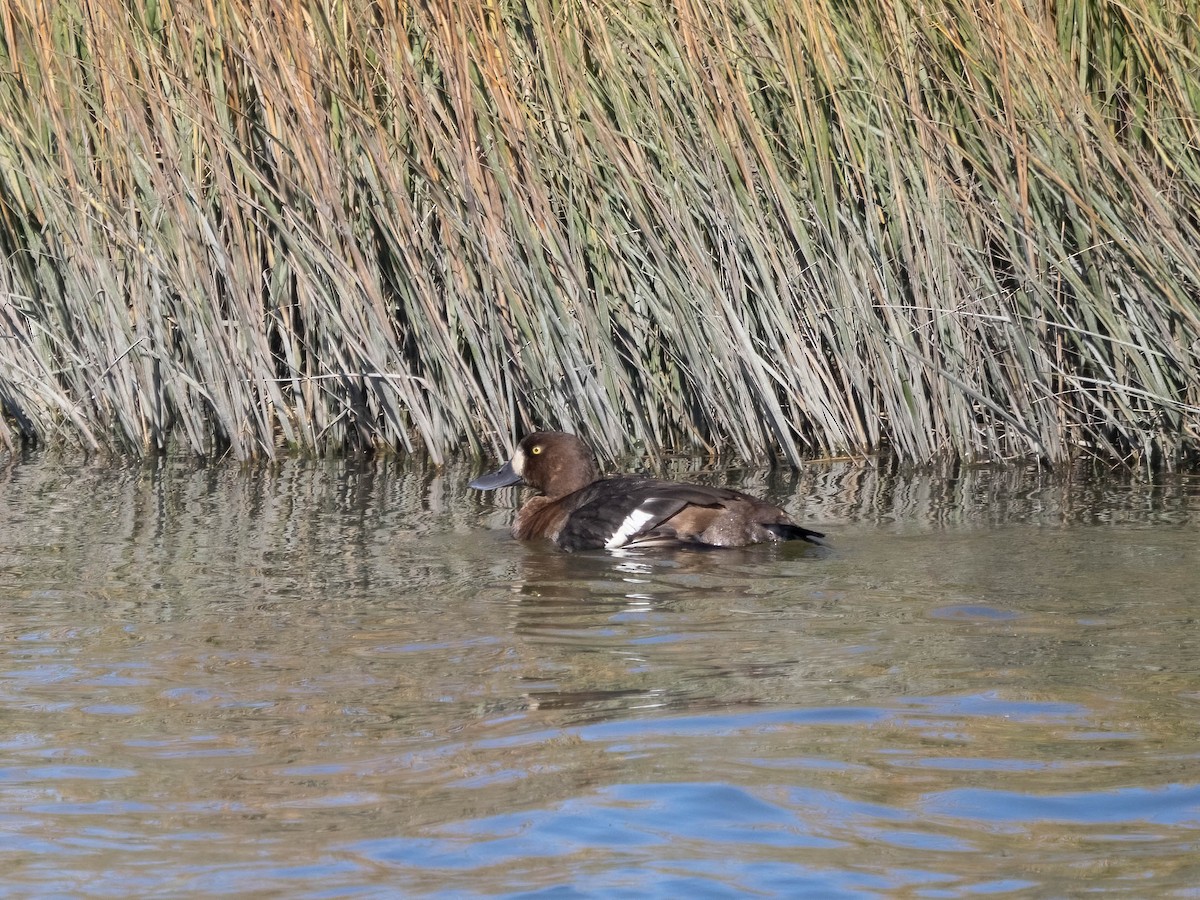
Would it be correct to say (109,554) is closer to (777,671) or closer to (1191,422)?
(777,671)

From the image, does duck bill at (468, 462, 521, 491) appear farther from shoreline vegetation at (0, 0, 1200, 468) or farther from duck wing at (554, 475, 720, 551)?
duck wing at (554, 475, 720, 551)

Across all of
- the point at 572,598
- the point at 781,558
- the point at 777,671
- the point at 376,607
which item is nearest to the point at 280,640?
the point at 376,607

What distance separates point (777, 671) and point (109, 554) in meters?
2.98

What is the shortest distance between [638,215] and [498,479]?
1.32 m

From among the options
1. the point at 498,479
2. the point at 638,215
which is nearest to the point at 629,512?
the point at 498,479

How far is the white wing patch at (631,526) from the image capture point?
639 centimetres

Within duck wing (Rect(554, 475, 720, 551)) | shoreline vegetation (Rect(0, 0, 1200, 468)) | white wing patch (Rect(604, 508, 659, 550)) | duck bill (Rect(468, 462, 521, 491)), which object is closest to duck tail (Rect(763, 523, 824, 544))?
duck wing (Rect(554, 475, 720, 551))

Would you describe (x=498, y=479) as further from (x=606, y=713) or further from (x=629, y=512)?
(x=606, y=713)

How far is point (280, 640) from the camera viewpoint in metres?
4.82

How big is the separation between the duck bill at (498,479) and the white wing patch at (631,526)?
3.58ft

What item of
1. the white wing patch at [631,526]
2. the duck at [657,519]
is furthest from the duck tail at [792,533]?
the white wing patch at [631,526]

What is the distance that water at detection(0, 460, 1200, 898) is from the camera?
3.07 meters

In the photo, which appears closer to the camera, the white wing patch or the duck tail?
the duck tail

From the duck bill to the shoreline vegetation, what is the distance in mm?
701
